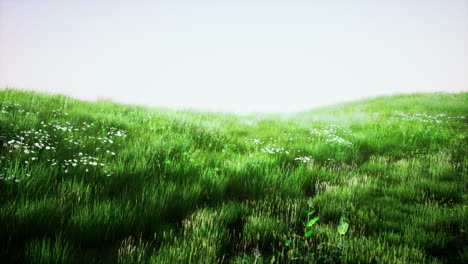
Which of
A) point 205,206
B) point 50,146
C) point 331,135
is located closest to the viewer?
point 205,206

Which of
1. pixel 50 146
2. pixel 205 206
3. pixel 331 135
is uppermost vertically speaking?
pixel 331 135

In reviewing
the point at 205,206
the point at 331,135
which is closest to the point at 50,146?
the point at 205,206

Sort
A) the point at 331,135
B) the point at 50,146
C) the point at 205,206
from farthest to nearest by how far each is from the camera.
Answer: the point at 331,135 → the point at 50,146 → the point at 205,206

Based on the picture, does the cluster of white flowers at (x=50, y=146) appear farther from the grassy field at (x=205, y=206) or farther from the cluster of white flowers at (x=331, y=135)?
the cluster of white flowers at (x=331, y=135)

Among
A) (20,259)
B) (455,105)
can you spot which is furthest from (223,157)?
(455,105)

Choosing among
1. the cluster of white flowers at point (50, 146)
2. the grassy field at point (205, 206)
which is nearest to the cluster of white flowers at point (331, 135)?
the grassy field at point (205, 206)

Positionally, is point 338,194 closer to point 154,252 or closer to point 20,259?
point 154,252

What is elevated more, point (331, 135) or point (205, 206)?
point (331, 135)

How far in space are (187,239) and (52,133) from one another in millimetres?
3392

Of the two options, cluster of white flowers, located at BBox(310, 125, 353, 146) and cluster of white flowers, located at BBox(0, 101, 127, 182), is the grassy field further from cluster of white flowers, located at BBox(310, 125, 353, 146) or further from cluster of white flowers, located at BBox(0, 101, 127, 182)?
cluster of white flowers, located at BBox(310, 125, 353, 146)

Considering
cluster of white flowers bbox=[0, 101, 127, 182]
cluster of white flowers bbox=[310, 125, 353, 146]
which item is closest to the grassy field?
cluster of white flowers bbox=[0, 101, 127, 182]

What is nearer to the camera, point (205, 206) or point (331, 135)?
point (205, 206)

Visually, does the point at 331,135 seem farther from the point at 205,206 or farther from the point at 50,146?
the point at 50,146

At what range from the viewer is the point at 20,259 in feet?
5.98
